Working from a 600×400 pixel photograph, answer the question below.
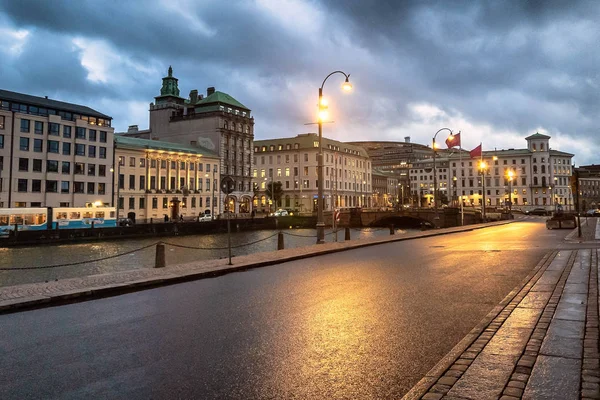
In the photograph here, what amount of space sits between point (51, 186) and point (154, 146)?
21.8 meters

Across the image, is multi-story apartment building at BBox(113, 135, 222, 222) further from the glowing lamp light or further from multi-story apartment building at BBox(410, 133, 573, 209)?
multi-story apartment building at BBox(410, 133, 573, 209)

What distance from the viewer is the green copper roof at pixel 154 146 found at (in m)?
79.6

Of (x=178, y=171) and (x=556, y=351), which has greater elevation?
(x=178, y=171)

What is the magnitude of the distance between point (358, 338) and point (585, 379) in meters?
2.95

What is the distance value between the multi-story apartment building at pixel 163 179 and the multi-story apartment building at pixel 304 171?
87.7 feet

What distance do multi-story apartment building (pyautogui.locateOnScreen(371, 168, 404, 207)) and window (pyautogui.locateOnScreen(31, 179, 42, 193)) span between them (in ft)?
352

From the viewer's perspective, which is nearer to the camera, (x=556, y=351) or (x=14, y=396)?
(x=14, y=396)

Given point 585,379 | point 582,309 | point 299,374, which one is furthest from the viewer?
point 582,309

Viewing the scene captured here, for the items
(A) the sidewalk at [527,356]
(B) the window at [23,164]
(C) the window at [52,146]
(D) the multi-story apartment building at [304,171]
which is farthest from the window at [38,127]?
(A) the sidewalk at [527,356]

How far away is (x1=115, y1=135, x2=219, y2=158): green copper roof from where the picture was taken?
79625mm

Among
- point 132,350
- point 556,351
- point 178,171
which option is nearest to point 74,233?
point 178,171

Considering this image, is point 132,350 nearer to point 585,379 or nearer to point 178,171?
Answer: point 585,379

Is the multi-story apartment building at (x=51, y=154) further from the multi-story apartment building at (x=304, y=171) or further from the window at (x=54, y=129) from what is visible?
the multi-story apartment building at (x=304, y=171)

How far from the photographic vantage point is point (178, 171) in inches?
3438
